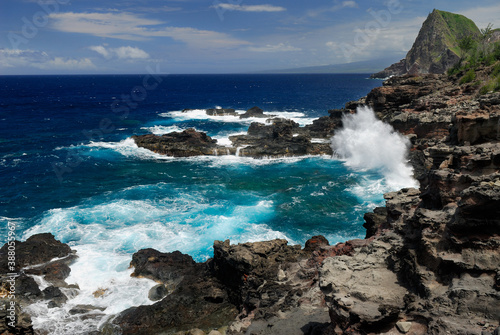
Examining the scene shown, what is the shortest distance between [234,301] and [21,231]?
61.8 feet

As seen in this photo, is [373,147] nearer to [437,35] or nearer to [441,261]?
[441,261]

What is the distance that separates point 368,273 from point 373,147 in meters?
32.6

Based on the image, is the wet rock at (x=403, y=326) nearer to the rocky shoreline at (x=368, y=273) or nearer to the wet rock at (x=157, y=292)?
the rocky shoreline at (x=368, y=273)

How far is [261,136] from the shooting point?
51.8m

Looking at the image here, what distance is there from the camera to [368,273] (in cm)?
1042

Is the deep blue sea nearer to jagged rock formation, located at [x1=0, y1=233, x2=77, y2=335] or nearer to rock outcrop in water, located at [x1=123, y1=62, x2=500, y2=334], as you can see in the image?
jagged rock formation, located at [x1=0, y1=233, x2=77, y2=335]

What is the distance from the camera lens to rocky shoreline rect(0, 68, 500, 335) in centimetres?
816

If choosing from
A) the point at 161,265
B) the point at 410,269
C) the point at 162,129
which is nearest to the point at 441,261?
the point at 410,269

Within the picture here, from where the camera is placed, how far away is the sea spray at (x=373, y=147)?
115 ft

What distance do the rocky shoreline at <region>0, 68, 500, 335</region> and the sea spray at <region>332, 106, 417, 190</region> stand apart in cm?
1662

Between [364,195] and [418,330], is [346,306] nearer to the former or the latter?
[418,330]

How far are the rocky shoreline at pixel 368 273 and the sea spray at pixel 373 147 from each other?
54.5 feet

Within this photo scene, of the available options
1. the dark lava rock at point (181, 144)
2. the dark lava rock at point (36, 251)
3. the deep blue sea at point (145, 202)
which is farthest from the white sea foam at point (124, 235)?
Answer: the dark lava rock at point (181, 144)

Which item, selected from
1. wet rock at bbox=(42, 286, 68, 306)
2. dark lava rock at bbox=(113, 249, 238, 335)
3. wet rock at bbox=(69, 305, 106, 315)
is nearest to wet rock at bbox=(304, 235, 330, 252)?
dark lava rock at bbox=(113, 249, 238, 335)
